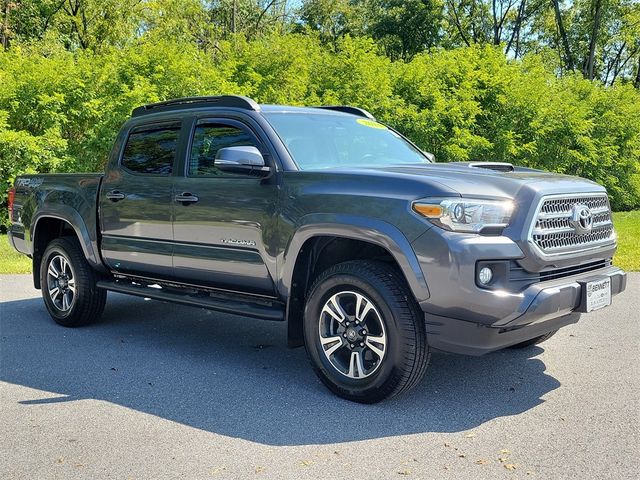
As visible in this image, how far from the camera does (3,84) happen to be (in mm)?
13500

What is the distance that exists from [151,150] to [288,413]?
9.63 feet

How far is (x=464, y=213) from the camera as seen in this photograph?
3914mm

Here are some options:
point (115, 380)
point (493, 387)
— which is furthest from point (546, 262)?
point (115, 380)

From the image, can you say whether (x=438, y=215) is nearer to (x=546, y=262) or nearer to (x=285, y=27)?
(x=546, y=262)

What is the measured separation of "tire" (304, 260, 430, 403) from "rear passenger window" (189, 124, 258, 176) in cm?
144

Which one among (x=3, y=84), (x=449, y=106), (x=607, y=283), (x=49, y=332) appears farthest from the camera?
(x=449, y=106)

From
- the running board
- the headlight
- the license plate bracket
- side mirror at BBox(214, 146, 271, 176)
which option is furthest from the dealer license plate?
side mirror at BBox(214, 146, 271, 176)

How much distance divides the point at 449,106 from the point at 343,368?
1190cm

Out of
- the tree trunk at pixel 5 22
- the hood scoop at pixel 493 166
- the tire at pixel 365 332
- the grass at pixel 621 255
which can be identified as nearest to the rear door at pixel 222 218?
the tire at pixel 365 332

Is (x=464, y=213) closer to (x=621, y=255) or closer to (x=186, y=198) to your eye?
(x=186, y=198)

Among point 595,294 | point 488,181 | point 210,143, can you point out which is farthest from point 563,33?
point 488,181

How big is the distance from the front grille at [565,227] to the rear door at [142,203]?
298cm

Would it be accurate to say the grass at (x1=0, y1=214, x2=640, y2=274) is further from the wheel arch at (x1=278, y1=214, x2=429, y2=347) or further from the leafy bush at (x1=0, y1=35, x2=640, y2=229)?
the wheel arch at (x1=278, y1=214, x2=429, y2=347)

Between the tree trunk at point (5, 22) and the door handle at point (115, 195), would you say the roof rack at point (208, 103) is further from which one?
the tree trunk at point (5, 22)
